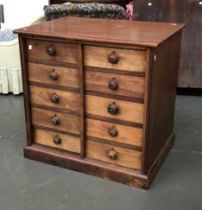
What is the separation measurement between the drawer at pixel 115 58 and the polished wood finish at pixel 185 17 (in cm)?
124

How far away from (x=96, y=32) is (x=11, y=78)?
147 centimetres

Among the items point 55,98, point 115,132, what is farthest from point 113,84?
point 55,98

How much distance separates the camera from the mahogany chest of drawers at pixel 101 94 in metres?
1.88

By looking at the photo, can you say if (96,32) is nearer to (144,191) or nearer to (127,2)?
(144,191)

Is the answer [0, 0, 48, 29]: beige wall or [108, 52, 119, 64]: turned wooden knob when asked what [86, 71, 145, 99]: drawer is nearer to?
[108, 52, 119, 64]: turned wooden knob

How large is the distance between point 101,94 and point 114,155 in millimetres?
355

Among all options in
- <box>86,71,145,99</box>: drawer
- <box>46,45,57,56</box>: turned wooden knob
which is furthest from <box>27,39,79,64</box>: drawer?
<box>86,71,145,99</box>: drawer

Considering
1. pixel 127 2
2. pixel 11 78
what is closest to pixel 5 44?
pixel 11 78

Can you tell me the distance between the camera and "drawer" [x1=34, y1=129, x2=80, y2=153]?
2.20 m

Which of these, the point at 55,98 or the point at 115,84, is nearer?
the point at 115,84

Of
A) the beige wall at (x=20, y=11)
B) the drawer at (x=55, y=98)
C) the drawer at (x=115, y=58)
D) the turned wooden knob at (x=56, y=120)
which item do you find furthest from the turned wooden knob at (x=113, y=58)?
the beige wall at (x=20, y=11)

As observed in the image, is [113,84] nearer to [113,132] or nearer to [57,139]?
[113,132]

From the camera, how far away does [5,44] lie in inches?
125

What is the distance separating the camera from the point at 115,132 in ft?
6.66
